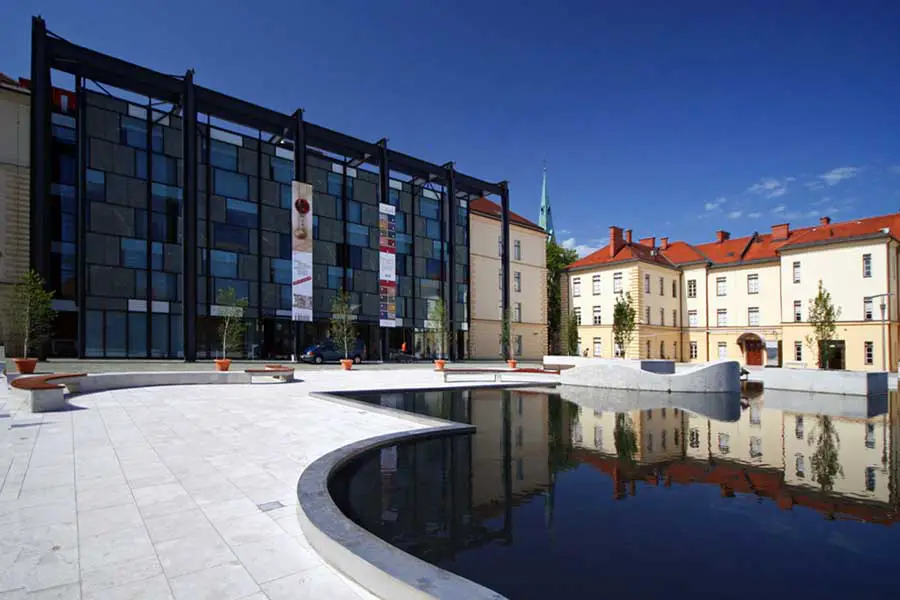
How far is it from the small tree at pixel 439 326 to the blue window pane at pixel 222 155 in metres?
17.4

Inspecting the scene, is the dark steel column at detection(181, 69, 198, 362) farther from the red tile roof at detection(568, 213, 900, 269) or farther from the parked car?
the red tile roof at detection(568, 213, 900, 269)

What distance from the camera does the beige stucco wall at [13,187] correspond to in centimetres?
2731

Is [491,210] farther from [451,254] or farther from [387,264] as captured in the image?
[387,264]

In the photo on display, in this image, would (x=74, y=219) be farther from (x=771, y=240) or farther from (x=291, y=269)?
(x=771, y=240)

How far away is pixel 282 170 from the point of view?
3769 cm

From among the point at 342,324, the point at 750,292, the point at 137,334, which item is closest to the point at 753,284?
the point at 750,292

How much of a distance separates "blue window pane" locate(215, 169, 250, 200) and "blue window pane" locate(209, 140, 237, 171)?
481mm

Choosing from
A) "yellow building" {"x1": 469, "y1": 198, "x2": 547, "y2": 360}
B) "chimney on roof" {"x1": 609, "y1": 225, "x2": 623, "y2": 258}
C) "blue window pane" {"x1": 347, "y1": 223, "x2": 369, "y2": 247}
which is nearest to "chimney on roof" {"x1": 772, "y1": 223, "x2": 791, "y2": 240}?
"chimney on roof" {"x1": 609, "y1": 225, "x2": 623, "y2": 258}

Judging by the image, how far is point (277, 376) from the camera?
62.4 ft

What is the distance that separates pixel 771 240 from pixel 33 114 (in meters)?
56.5

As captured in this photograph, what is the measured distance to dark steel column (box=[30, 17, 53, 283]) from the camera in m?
27.3

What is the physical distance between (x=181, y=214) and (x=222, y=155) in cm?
507

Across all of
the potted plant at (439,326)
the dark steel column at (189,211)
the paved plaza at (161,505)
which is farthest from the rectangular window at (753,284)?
the paved plaza at (161,505)

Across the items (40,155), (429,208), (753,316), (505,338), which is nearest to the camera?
(40,155)
